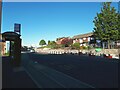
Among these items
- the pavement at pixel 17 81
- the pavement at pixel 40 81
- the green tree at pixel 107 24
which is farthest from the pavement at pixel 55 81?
the green tree at pixel 107 24

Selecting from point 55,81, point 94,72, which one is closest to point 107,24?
point 94,72

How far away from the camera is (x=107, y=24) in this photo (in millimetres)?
68688

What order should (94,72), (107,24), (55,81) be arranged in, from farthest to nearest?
1. (107,24)
2. (94,72)
3. (55,81)

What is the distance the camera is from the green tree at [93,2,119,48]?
221ft

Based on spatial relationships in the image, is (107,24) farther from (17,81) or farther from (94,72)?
(17,81)

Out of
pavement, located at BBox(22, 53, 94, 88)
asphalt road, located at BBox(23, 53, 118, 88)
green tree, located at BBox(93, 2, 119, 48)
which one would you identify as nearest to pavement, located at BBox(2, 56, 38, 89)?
pavement, located at BBox(22, 53, 94, 88)

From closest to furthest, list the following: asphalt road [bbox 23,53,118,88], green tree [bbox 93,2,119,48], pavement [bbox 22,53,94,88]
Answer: pavement [bbox 22,53,94,88] < asphalt road [bbox 23,53,118,88] < green tree [bbox 93,2,119,48]

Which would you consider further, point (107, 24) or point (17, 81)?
point (107, 24)

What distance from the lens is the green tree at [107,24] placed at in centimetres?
6744

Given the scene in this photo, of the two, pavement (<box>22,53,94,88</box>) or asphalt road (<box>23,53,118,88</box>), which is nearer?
pavement (<box>22,53,94,88</box>)

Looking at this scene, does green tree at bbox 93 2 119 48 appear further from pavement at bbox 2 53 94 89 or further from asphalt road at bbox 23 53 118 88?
pavement at bbox 2 53 94 89

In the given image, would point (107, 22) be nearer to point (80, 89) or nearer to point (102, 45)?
point (102, 45)

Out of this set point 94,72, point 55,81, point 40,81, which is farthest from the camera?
point 94,72

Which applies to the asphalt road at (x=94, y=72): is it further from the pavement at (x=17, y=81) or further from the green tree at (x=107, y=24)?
the green tree at (x=107, y=24)
